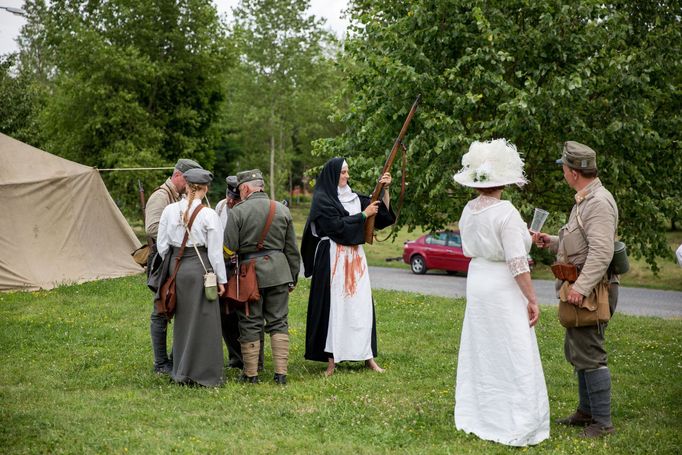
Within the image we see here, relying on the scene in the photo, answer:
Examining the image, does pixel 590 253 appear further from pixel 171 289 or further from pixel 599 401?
pixel 171 289

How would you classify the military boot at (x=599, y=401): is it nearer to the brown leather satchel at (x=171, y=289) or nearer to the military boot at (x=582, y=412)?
the military boot at (x=582, y=412)

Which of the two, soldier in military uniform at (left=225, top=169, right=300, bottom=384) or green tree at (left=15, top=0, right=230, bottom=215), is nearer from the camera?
soldier in military uniform at (left=225, top=169, right=300, bottom=384)

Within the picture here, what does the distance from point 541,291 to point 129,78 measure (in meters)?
15.0

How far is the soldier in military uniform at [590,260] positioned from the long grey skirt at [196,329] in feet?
10.5

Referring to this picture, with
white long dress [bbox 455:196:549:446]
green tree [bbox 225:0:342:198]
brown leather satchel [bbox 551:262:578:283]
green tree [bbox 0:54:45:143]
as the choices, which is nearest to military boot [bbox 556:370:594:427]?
white long dress [bbox 455:196:549:446]

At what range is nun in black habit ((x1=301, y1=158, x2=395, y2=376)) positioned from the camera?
303 inches

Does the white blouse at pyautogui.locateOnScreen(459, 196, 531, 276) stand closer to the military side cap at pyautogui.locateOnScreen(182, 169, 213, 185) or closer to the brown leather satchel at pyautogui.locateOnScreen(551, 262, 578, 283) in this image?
the brown leather satchel at pyautogui.locateOnScreen(551, 262, 578, 283)

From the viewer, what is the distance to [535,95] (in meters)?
10.9

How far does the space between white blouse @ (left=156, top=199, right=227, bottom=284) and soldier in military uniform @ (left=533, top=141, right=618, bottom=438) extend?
3.11 meters

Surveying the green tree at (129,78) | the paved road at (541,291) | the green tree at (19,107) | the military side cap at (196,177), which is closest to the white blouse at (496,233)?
the military side cap at (196,177)

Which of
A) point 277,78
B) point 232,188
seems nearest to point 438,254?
point 232,188

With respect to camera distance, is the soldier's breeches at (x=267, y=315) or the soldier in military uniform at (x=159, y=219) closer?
the soldier's breeches at (x=267, y=315)

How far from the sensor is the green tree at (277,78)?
42469 mm

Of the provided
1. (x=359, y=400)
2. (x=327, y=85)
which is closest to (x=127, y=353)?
(x=359, y=400)
